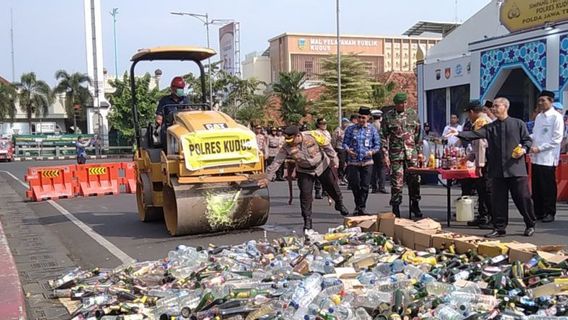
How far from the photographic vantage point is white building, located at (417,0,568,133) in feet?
54.4

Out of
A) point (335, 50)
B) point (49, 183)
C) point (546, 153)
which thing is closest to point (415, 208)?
point (546, 153)

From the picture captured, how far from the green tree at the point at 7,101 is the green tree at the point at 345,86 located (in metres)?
35.8

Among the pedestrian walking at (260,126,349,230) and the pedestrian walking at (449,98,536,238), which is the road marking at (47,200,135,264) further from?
the pedestrian walking at (449,98,536,238)

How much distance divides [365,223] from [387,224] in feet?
1.17

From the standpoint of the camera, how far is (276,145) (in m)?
17.7

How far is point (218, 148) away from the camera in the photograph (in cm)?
830

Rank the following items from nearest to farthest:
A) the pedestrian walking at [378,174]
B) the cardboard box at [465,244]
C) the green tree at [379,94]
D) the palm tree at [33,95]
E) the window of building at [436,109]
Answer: the cardboard box at [465,244] < the pedestrian walking at [378,174] < the window of building at [436,109] < the green tree at [379,94] < the palm tree at [33,95]

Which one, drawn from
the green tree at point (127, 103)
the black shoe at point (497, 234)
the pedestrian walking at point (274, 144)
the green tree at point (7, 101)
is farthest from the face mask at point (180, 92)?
the green tree at point (7, 101)

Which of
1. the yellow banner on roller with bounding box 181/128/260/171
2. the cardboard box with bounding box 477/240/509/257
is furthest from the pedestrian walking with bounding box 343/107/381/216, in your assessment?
the cardboard box with bounding box 477/240/509/257

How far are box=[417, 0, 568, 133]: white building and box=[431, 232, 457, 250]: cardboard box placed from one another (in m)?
11.7

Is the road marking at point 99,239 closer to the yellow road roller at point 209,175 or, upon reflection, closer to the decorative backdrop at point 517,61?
the yellow road roller at point 209,175

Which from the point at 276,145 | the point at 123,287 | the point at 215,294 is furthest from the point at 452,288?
the point at 276,145

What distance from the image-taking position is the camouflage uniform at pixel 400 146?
8.91 m

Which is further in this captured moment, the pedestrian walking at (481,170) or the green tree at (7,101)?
the green tree at (7,101)
